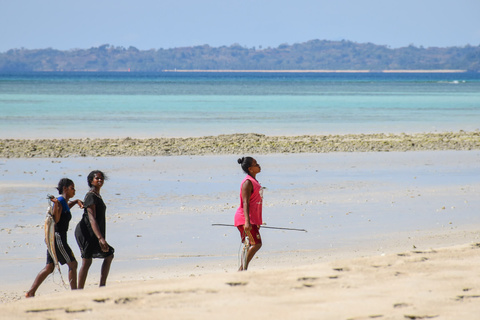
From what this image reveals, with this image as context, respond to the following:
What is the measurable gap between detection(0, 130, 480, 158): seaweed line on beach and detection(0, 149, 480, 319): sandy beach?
2.39ft

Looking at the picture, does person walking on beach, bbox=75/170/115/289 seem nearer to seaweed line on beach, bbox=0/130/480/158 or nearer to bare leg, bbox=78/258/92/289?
bare leg, bbox=78/258/92/289

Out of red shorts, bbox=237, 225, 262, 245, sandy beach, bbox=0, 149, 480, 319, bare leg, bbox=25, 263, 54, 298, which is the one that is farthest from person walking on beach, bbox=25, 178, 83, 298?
red shorts, bbox=237, 225, 262, 245

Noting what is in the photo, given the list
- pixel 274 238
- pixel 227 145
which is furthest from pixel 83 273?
pixel 227 145

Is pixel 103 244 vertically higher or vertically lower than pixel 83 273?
higher

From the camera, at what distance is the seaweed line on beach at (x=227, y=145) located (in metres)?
18.7

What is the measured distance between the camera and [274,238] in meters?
9.10

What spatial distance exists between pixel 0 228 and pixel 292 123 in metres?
21.8

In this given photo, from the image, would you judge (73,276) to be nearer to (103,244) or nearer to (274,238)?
(103,244)

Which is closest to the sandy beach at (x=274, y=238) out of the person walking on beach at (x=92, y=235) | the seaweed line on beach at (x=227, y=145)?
the person walking on beach at (x=92, y=235)

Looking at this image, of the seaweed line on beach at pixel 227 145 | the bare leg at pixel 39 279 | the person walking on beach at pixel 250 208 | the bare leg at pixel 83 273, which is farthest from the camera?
the seaweed line on beach at pixel 227 145

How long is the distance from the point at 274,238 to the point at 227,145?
11.2 metres

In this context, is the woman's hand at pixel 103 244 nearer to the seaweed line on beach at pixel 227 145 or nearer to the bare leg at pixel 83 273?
the bare leg at pixel 83 273

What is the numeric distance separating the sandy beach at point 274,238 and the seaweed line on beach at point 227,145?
73 cm

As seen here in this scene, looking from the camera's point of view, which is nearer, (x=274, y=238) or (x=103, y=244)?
(x=103, y=244)
